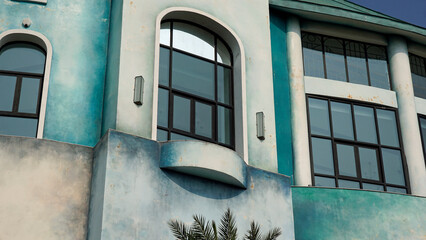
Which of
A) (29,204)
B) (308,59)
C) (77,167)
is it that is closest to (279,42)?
(308,59)

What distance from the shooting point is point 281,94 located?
18.7 meters

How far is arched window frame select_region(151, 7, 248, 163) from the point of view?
15991mm

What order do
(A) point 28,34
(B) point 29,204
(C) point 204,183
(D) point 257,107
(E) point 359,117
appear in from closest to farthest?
(B) point 29,204 < (C) point 204,183 < (A) point 28,34 < (D) point 257,107 < (E) point 359,117

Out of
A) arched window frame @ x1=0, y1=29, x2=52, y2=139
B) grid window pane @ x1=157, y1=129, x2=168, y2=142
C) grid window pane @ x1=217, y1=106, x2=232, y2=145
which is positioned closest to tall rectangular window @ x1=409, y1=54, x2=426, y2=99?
grid window pane @ x1=217, y1=106, x2=232, y2=145

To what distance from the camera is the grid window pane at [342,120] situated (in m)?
19.1

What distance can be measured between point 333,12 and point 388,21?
1.82 m

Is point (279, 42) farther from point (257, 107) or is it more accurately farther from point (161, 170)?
point (161, 170)

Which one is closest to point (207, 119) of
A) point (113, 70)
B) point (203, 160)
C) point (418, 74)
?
point (203, 160)

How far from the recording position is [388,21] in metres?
20.5

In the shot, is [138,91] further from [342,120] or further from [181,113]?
[342,120]

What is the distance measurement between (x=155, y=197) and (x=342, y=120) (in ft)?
25.0

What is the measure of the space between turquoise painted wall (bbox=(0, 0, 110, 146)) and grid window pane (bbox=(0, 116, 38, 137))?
0.41 m

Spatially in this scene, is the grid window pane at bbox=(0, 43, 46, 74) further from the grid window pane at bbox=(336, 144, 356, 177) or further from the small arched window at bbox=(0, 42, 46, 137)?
the grid window pane at bbox=(336, 144, 356, 177)

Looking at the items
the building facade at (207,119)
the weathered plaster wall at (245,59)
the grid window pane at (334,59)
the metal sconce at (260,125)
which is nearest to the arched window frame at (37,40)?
the building facade at (207,119)
